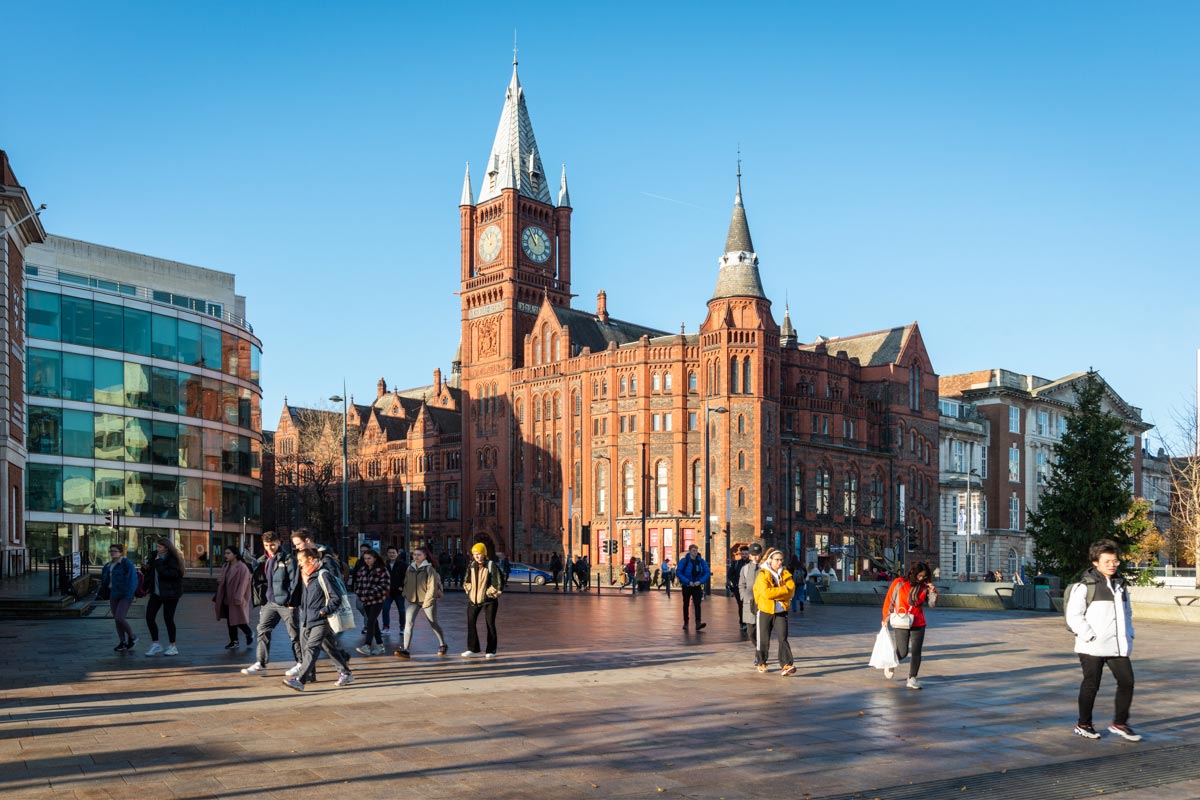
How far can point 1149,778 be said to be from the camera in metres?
9.03

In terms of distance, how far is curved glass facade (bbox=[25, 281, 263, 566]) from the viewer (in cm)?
5188

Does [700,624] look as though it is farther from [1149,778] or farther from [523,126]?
[523,126]

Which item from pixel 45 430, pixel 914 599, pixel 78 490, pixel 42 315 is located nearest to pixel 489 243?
pixel 42 315

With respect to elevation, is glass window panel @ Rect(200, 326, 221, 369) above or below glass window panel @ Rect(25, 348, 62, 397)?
above

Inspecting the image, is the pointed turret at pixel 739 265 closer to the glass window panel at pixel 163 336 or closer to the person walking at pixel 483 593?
the glass window panel at pixel 163 336

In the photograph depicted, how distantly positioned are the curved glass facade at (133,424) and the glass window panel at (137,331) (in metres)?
0.06

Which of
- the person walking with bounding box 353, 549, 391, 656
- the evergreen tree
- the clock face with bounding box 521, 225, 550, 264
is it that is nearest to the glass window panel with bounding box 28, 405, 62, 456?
the person walking with bounding box 353, 549, 391, 656

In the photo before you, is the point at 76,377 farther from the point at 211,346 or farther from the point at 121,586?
the point at 121,586

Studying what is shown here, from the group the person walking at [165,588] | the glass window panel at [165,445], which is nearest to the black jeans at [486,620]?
the person walking at [165,588]

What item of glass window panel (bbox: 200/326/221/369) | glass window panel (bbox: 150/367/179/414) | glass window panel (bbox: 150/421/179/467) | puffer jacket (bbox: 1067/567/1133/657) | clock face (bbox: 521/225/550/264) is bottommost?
puffer jacket (bbox: 1067/567/1133/657)

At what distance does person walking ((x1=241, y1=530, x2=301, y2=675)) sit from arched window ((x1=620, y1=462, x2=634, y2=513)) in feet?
199

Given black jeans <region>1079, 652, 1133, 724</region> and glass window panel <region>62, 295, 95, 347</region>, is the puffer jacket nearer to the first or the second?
black jeans <region>1079, 652, 1133, 724</region>

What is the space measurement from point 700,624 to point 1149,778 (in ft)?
46.3

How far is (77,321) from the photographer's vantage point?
5281cm
